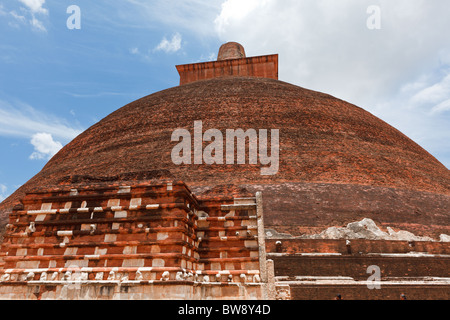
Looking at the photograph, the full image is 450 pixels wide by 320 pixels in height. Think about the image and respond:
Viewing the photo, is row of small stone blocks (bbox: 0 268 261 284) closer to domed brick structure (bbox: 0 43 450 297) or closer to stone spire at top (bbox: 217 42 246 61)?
domed brick structure (bbox: 0 43 450 297)

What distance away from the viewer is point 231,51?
2302cm

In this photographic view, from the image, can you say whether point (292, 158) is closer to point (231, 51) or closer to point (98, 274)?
point (98, 274)

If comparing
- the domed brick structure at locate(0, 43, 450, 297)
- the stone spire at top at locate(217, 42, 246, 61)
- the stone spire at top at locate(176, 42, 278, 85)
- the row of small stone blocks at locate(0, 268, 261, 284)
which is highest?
the stone spire at top at locate(217, 42, 246, 61)

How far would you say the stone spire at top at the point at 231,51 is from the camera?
2277cm

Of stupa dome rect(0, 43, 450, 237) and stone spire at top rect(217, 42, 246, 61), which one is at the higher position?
stone spire at top rect(217, 42, 246, 61)

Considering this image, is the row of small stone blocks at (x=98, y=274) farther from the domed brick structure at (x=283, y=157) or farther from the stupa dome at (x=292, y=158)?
the stupa dome at (x=292, y=158)

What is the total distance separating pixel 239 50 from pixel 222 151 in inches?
581

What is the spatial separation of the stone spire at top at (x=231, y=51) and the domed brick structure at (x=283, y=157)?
7.68 m

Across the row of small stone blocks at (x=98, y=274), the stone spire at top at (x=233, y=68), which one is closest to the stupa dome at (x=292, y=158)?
the row of small stone blocks at (x=98, y=274)

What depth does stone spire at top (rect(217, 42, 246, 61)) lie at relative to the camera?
2277 centimetres

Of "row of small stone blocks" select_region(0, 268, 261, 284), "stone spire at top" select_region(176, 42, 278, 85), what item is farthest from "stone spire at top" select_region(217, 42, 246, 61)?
"row of small stone blocks" select_region(0, 268, 261, 284)

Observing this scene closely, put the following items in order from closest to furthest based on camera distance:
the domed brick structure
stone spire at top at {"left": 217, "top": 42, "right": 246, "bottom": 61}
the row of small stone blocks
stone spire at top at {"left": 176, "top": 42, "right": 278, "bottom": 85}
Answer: the row of small stone blocks, the domed brick structure, stone spire at top at {"left": 176, "top": 42, "right": 278, "bottom": 85}, stone spire at top at {"left": 217, "top": 42, "right": 246, "bottom": 61}

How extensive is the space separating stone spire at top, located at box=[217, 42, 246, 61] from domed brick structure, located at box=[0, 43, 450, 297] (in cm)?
768

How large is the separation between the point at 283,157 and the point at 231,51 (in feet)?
48.3
